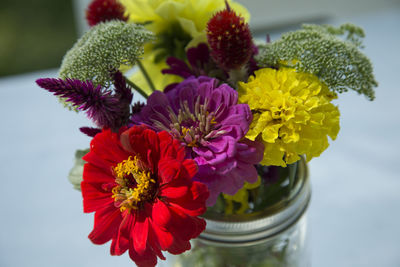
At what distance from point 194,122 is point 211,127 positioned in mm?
13

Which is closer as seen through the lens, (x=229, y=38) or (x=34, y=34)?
(x=229, y=38)

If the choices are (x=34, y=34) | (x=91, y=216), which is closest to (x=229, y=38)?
(x=91, y=216)

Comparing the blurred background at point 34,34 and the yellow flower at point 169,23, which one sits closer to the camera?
the yellow flower at point 169,23

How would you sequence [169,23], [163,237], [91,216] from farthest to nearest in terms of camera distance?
[91,216]
[169,23]
[163,237]

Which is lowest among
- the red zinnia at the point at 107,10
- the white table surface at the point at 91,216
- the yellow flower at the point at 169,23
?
the white table surface at the point at 91,216

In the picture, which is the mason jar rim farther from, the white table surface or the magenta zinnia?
the white table surface

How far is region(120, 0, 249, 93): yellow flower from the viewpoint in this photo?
273mm

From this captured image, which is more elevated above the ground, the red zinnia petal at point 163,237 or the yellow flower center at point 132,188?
the yellow flower center at point 132,188

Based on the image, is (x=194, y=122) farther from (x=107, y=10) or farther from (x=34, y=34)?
(x=34, y=34)

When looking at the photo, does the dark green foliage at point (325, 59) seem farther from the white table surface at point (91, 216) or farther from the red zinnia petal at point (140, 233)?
the white table surface at point (91, 216)

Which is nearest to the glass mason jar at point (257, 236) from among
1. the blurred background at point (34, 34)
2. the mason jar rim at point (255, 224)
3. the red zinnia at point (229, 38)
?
the mason jar rim at point (255, 224)

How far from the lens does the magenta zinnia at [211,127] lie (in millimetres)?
200

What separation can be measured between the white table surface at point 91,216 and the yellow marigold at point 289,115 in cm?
26

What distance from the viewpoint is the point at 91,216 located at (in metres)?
0.50
